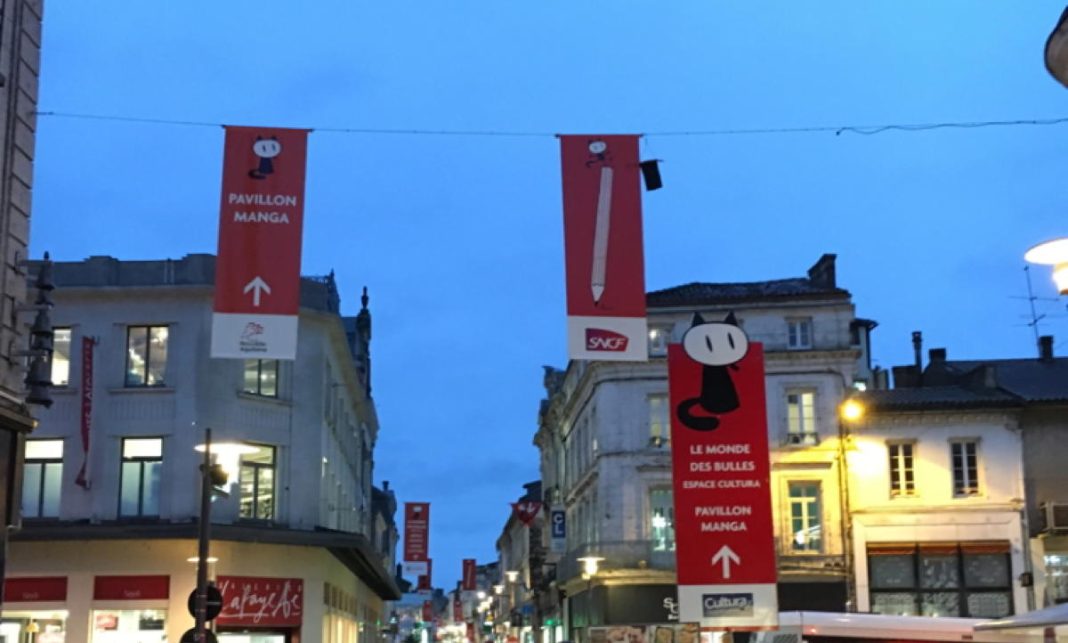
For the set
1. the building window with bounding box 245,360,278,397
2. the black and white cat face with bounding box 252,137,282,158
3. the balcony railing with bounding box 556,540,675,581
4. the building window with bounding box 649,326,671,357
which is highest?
the building window with bounding box 649,326,671,357

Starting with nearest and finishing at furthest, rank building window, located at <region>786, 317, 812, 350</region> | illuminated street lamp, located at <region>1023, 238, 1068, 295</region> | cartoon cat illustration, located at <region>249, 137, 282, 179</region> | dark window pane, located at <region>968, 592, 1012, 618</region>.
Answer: illuminated street lamp, located at <region>1023, 238, 1068, 295</region> → cartoon cat illustration, located at <region>249, 137, 282, 179</region> → dark window pane, located at <region>968, 592, 1012, 618</region> → building window, located at <region>786, 317, 812, 350</region>

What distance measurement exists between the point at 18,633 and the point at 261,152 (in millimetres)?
16962

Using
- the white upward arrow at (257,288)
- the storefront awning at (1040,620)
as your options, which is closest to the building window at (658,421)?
the storefront awning at (1040,620)

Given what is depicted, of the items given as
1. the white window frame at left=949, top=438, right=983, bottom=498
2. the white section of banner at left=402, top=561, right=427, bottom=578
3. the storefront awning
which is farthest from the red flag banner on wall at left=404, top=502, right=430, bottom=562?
the storefront awning

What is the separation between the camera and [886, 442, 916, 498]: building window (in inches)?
1607

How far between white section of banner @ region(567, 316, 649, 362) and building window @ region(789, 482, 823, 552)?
27.2m

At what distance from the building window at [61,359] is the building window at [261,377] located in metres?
4.01

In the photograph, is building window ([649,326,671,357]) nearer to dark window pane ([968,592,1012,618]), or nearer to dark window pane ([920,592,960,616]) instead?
dark window pane ([920,592,960,616])

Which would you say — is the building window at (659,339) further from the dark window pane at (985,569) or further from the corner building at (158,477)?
the corner building at (158,477)

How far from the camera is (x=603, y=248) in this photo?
16.6 metres

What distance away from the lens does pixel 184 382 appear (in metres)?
29.7

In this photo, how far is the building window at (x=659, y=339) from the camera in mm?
43688

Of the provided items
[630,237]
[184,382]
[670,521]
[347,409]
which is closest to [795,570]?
[670,521]

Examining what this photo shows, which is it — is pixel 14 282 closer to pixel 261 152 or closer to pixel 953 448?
pixel 261 152
